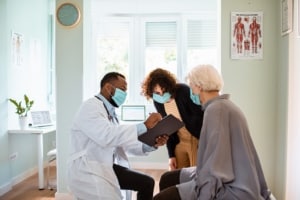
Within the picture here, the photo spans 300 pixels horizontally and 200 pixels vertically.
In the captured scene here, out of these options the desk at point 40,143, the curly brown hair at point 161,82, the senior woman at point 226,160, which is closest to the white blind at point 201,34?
the desk at point 40,143

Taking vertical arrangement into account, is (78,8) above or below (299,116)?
above

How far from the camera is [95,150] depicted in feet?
7.16

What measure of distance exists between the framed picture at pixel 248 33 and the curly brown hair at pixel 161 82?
931 mm

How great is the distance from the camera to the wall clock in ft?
11.4

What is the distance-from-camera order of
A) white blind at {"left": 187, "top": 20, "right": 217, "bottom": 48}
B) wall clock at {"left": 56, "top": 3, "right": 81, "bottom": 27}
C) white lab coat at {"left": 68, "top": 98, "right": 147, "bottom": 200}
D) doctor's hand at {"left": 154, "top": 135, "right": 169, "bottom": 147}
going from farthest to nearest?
1. white blind at {"left": 187, "top": 20, "right": 217, "bottom": 48}
2. wall clock at {"left": 56, "top": 3, "right": 81, "bottom": 27}
3. doctor's hand at {"left": 154, "top": 135, "right": 169, "bottom": 147}
4. white lab coat at {"left": 68, "top": 98, "right": 147, "bottom": 200}

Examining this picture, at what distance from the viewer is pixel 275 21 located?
3182 mm

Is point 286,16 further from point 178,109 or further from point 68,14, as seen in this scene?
point 68,14

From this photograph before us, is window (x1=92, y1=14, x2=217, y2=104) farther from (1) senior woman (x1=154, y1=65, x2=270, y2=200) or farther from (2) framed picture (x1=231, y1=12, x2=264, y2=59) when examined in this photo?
(1) senior woman (x1=154, y1=65, x2=270, y2=200)

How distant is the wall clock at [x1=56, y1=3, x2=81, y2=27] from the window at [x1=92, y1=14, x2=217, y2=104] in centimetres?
178

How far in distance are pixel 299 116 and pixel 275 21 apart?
921mm

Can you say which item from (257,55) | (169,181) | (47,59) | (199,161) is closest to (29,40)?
(47,59)

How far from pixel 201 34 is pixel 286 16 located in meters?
2.30

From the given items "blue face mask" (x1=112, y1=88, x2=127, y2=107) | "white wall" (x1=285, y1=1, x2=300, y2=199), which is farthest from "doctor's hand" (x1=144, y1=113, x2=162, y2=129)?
"white wall" (x1=285, y1=1, x2=300, y2=199)

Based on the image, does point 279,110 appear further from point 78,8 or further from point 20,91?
point 20,91
